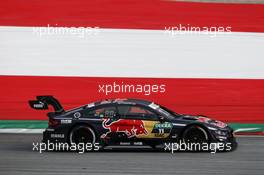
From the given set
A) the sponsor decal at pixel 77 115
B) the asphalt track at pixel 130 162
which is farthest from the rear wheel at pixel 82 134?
the asphalt track at pixel 130 162

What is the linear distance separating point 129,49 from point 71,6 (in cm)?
237

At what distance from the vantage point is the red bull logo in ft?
52.4

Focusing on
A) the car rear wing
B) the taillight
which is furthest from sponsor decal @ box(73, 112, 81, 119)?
the car rear wing

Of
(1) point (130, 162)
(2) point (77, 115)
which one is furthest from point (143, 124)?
(1) point (130, 162)

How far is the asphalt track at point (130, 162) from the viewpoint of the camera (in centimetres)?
1262

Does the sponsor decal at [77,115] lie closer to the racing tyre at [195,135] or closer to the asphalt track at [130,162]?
the asphalt track at [130,162]

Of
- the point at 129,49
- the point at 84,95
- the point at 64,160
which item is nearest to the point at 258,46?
the point at 129,49

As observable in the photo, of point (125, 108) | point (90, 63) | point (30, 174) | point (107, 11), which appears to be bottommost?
point (30, 174)

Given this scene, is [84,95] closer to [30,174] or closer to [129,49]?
[129,49]

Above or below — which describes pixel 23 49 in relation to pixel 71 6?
below

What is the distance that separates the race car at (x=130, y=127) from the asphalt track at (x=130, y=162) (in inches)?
13.6

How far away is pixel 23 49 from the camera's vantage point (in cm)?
2281

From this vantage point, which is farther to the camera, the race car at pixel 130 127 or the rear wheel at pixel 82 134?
the rear wheel at pixel 82 134

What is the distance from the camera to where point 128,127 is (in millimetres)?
16016
